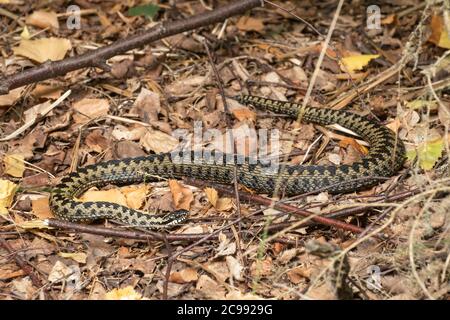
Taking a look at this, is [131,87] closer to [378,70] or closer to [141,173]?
[141,173]

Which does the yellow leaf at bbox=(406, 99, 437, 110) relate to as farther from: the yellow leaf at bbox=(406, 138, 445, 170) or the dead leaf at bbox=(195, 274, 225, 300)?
the dead leaf at bbox=(195, 274, 225, 300)

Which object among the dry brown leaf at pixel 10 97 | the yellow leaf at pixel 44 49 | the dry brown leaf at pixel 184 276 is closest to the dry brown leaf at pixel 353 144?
the dry brown leaf at pixel 184 276

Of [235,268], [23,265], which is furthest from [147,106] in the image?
[235,268]

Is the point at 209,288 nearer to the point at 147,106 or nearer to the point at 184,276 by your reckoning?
the point at 184,276

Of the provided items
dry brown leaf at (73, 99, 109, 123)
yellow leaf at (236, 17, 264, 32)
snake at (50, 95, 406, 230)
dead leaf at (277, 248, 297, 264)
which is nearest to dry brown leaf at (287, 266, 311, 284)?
dead leaf at (277, 248, 297, 264)
